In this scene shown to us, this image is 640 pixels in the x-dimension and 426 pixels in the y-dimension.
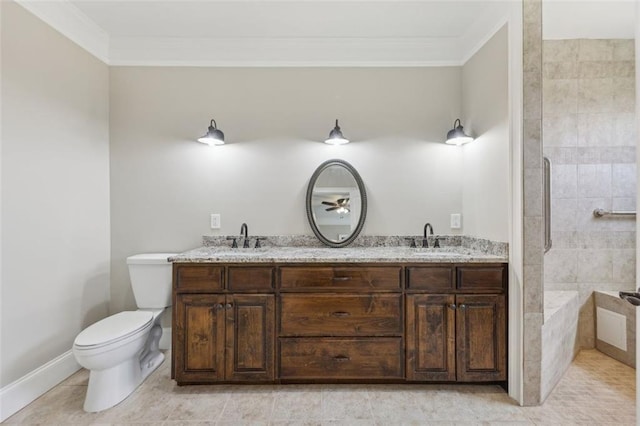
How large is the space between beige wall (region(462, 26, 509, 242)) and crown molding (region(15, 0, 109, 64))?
2988 millimetres

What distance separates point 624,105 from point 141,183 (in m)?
4.18

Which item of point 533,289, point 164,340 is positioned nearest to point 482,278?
point 533,289

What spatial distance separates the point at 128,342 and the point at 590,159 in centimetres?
383

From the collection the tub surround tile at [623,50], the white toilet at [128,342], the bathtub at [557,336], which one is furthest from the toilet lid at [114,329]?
the tub surround tile at [623,50]

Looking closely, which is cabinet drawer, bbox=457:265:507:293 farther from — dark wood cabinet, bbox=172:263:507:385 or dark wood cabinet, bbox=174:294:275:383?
dark wood cabinet, bbox=174:294:275:383

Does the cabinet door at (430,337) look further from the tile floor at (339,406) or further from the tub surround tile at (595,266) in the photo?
the tub surround tile at (595,266)

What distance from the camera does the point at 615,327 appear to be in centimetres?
248

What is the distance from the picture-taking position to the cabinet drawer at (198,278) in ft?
6.70

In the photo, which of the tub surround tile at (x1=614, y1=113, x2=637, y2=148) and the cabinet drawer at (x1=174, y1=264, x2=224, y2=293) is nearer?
the cabinet drawer at (x1=174, y1=264, x2=224, y2=293)

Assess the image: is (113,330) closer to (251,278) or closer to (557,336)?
(251,278)

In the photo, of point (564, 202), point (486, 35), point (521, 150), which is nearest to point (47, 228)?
point (521, 150)

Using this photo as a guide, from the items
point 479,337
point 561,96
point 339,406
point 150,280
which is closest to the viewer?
point 339,406

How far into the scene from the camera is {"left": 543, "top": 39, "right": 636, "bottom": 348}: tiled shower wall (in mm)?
2658

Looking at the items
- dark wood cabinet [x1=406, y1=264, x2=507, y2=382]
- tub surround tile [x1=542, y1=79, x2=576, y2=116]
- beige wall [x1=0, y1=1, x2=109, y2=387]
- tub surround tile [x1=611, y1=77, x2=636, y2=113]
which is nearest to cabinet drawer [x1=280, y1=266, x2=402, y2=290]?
dark wood cabinet [x1=406, y1=264, x2=507, y2=382]
